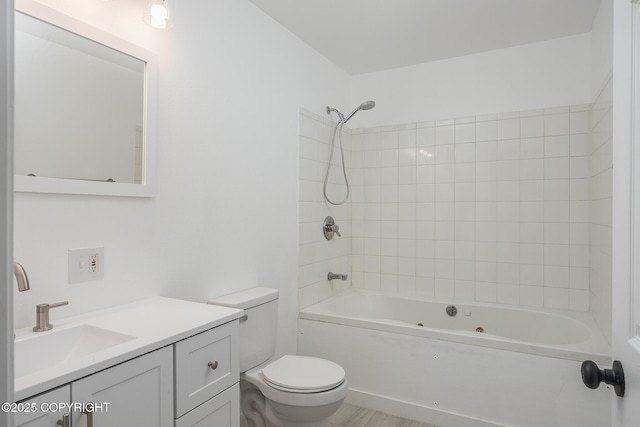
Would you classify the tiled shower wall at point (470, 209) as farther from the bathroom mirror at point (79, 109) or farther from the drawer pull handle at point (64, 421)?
the drawer pull handle at point (64, 421)

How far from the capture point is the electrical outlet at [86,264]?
1341 mm

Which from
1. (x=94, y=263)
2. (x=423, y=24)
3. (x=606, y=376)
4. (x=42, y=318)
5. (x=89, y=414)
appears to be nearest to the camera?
(x=606, y=376)

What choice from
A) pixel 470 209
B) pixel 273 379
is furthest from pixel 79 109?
pixel 470 209

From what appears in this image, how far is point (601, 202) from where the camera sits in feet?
7.23

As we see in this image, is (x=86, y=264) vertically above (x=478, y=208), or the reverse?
(x=478, y=208)

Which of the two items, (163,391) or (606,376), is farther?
(163,391)

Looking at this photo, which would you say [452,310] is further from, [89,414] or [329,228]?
[89,414]

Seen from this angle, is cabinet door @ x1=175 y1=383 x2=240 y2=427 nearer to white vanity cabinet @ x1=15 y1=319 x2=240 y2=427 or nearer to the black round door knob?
white vanity cabinet @ x1=15 y1=319 x2=240 y2=427

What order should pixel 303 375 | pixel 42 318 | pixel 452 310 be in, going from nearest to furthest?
pixel 42 318
pixel 303 375
pixel 452 310

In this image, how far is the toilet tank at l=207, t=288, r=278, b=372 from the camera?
1.90 metres

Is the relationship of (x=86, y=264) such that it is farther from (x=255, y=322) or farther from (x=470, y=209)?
(x=470, y=209)

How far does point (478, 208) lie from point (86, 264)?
266 cm

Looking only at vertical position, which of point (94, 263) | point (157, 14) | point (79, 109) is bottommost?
point (94, 263)

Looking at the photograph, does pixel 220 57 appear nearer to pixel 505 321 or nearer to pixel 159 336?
pixel 159 336
